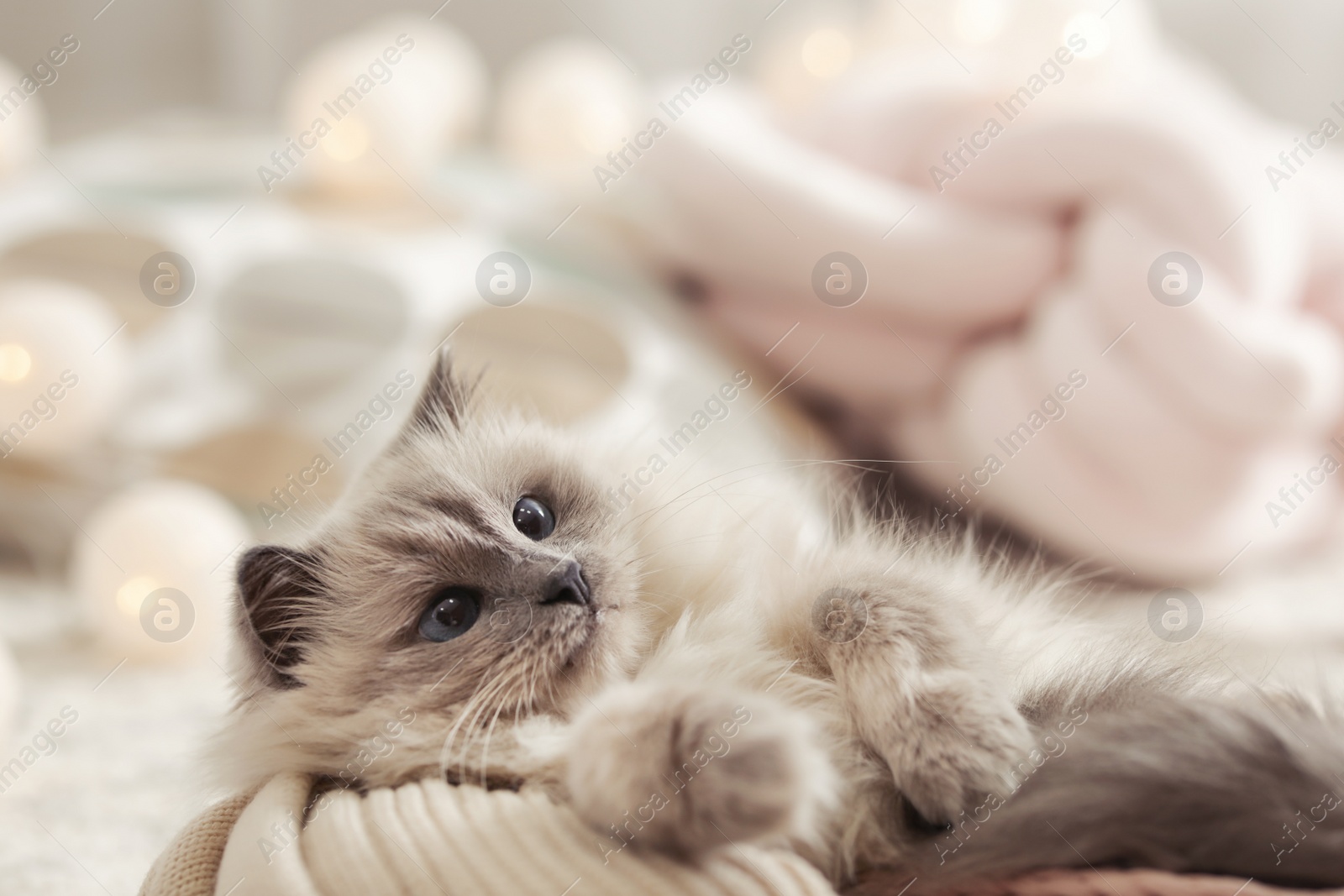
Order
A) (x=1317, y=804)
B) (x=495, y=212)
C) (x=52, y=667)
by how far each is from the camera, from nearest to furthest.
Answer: (x=1317, y=804), (x=52, y=667), (x=495, y=212)

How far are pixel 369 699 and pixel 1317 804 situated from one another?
69 centimetres

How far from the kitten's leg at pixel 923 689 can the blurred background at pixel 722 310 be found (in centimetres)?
67

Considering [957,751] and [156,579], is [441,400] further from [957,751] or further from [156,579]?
[156,579]

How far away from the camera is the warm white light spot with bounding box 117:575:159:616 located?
66.2 inches

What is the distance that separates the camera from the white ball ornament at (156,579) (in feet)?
5.54

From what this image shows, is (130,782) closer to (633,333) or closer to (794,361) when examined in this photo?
(633,333)

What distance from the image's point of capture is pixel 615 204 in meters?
2.39

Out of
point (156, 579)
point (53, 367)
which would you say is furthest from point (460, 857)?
point (53, 367)

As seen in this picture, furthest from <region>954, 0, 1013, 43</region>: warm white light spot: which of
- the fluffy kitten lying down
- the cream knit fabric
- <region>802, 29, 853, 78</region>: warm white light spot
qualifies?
the cream knit fabric

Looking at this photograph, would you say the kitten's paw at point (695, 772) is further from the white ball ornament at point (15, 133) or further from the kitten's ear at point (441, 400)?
the white ball ornament at point (15, 133)

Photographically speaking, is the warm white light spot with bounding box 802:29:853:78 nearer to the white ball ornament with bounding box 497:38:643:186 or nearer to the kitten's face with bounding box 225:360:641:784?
the white ball ornament with bounding box 497:38:643:186

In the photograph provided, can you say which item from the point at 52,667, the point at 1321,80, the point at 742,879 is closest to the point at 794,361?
the point at 52,667

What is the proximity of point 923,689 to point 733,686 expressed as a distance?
0.14m

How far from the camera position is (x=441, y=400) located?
3.79ft
